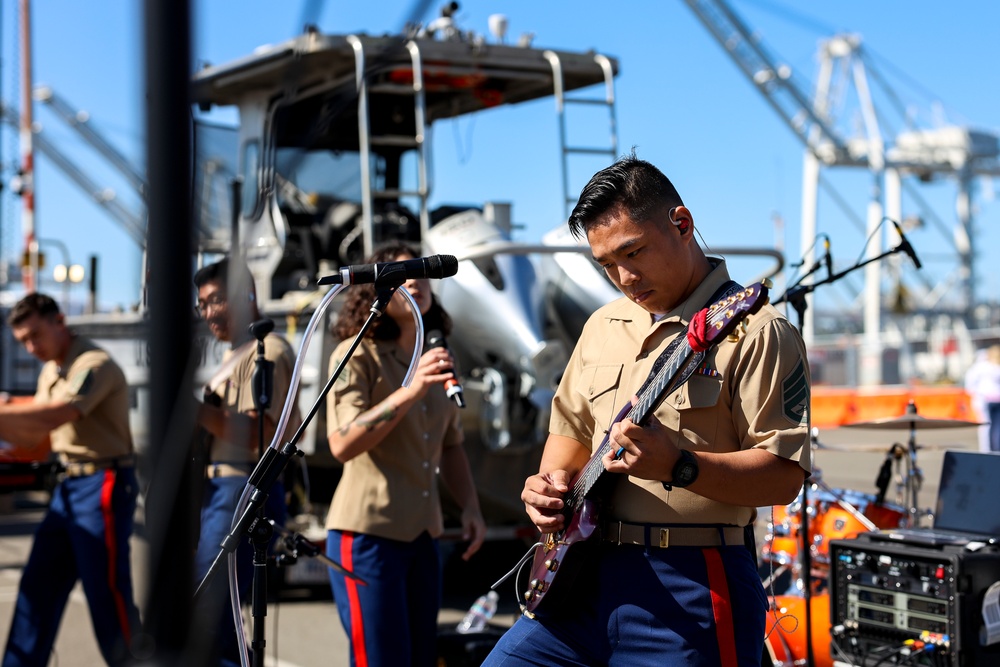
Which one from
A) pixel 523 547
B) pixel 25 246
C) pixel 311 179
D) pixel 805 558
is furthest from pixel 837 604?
pixel 25 246

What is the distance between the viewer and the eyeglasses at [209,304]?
3.97 feet

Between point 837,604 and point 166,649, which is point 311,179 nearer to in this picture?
point 837,604

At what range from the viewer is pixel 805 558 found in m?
4.85

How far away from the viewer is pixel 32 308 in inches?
212

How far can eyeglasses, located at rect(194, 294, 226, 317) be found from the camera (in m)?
1.21

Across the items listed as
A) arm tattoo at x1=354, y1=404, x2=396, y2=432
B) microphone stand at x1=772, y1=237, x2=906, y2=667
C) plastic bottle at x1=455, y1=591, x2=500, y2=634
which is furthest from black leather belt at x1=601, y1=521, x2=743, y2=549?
plastic bottle at x1=455, y1=591, x2=500, y2=634

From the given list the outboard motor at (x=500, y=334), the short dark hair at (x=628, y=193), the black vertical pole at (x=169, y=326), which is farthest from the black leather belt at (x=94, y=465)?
the black vertical pole at (x=169, y=326)

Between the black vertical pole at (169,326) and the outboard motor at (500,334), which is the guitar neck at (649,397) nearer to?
the black vertical pole at (169,326)

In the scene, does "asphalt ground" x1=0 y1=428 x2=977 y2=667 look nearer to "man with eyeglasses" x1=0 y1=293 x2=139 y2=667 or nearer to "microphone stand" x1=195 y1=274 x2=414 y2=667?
"man with eyeglasses" x1=0 y1=293 x2=139 y2=667

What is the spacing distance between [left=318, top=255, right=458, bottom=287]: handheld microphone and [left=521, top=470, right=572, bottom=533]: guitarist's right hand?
59 centimetres

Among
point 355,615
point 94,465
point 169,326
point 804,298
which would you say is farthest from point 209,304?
point 94,465

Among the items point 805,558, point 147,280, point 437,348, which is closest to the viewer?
point 147,280

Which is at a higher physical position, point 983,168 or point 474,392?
point 983,168

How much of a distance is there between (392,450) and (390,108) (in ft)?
17.3
